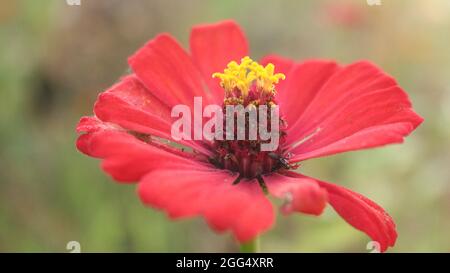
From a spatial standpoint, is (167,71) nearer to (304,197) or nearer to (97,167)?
(304,197)

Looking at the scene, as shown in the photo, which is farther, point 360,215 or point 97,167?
point 97,167

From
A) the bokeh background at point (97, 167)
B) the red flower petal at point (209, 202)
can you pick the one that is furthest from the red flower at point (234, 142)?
the bokeh background at point (97, 167)

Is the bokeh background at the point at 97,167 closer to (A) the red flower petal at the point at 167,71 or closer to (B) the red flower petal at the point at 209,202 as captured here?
(A) the red flower petal at the point at 167,71

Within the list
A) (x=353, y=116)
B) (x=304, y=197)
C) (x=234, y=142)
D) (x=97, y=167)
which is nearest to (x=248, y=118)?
(x=234, y=142)

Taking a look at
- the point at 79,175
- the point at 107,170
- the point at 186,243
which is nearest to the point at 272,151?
the point at 107,170

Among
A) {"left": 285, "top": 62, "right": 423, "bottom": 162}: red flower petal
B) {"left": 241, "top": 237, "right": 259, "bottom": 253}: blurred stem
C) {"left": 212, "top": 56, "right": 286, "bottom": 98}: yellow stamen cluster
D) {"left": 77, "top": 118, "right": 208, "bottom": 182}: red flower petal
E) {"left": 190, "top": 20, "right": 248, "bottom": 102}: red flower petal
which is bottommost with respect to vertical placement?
{"left": 241, "top": 237, "right": 259, "bottom": 253}: blurred stem

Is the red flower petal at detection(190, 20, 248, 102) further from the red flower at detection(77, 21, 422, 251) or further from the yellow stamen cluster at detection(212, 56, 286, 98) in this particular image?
the yellow stamen cluster at detection(212, 56, 286, 98)

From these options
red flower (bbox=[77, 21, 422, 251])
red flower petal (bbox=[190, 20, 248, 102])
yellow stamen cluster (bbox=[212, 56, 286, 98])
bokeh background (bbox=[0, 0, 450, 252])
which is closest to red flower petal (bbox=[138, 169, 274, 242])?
red flower (bbox=[77, 21, 422, 251])

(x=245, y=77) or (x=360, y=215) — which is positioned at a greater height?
(x=245, y=77)

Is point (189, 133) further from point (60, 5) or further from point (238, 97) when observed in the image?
point (60, 5)

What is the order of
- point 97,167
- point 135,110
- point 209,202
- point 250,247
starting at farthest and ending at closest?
point 97,167 < point 135,110 < point 250,247 < point 209,202
